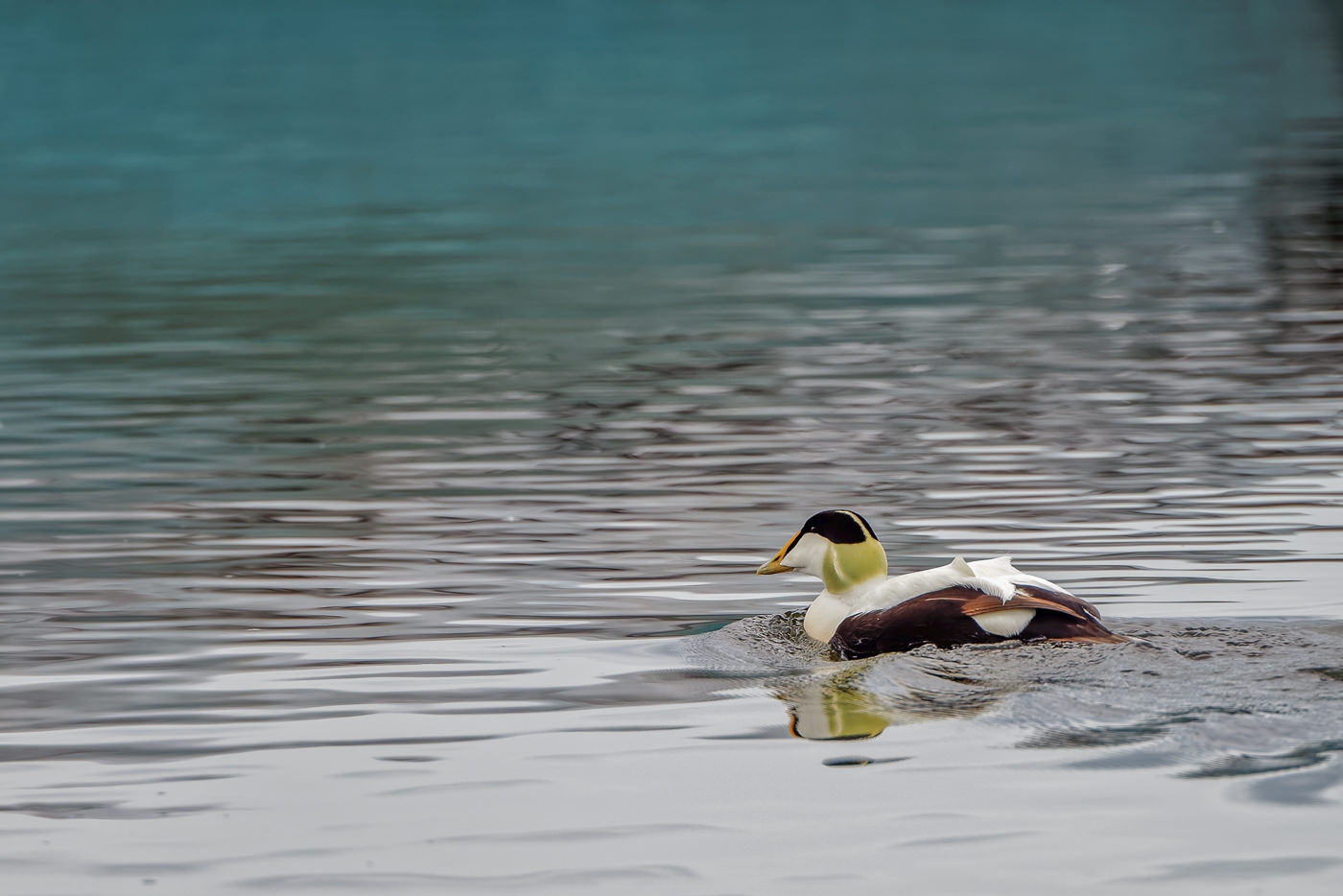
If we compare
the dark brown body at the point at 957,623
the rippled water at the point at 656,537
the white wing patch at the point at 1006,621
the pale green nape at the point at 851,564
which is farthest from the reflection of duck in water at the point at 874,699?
the pale green nape at the point at 851,564

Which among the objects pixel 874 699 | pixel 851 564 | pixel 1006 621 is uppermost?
pixel 851 564

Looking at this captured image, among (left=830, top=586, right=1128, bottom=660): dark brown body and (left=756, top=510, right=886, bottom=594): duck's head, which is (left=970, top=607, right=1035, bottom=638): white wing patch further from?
(left=756, top=510, right=886, bottom=594): duck's head

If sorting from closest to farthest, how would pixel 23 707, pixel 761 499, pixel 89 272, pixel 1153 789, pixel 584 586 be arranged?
pixel 1153 789
pixel 23 707
pixel 584 586
pixel 761 499
pixel 89 272

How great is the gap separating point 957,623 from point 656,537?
3453 millimetres

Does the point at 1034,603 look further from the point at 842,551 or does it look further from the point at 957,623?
the point at 842,551

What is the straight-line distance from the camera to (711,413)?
17656mm

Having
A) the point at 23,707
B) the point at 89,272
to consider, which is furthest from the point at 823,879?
the point at 89,272

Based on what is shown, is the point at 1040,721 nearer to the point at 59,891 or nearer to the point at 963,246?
the point at 59,891

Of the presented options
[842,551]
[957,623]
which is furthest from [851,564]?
[957,623]

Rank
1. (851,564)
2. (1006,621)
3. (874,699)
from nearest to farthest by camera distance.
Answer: (874,699) → (1006,621) → (851,564)

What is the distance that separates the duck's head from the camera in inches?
409

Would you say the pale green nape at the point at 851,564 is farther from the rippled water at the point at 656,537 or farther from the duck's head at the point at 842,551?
the rippled water at the point at 656,537

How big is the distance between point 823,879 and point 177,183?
4486 cm

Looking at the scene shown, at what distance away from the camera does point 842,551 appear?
10406 mm
